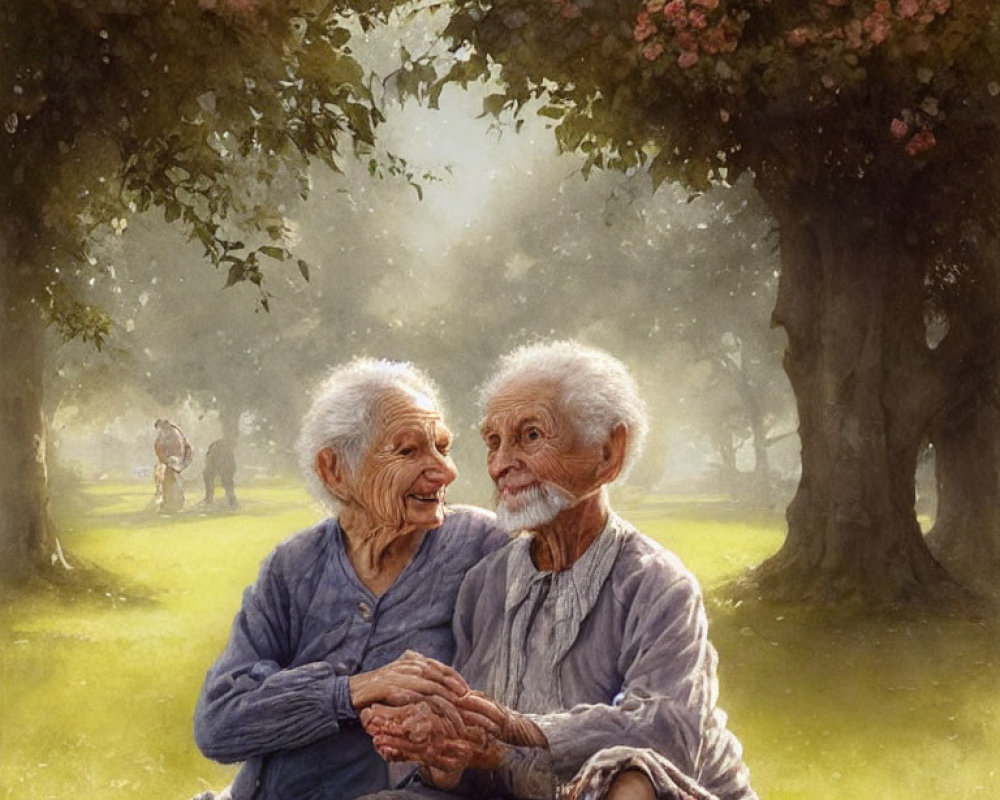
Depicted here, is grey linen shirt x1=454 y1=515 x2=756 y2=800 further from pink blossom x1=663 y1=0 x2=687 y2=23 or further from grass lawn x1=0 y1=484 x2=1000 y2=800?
pink blossom x1=663 y1=0 x2=687 y2=23

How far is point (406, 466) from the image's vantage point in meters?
4.38

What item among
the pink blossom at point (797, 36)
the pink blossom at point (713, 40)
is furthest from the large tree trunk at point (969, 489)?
the pink blossom at point (713, 40)

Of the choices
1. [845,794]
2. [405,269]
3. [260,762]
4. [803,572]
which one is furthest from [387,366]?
[405,269]

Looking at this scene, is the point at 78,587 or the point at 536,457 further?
the point at 78,587

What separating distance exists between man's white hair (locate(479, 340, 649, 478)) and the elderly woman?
47cm

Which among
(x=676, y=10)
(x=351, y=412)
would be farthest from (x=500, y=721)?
(x=676, y=10)

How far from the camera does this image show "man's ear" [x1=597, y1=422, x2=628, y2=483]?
4172mm

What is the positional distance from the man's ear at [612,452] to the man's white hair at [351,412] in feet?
2.16

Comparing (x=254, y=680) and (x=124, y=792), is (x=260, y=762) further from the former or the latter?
(x=124, y=792)

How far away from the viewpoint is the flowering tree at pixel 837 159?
8359mm

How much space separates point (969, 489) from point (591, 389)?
9.25 meters

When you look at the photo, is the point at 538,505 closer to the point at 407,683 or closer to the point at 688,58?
the point at 407,683

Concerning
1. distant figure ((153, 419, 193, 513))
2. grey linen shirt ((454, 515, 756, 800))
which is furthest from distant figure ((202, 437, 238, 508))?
grey linen shirt ((454, 515, 756, 800))

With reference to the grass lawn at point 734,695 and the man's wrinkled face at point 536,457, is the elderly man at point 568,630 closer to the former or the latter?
the man's wrinkled face at point 536,457
